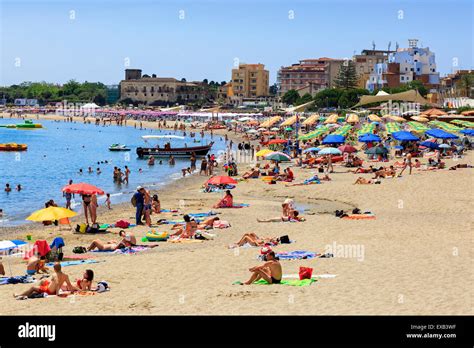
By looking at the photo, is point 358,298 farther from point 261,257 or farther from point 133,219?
point 133,219

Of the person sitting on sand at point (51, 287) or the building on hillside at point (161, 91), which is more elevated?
the building on hillside at point (161, 91)

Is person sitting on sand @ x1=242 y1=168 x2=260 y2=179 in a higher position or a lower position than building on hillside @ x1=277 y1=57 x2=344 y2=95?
lower

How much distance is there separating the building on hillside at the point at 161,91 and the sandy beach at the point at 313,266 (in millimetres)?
146605

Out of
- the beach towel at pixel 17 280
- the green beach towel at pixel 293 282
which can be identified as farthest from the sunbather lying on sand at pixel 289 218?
the beach towel at pixel 17 280

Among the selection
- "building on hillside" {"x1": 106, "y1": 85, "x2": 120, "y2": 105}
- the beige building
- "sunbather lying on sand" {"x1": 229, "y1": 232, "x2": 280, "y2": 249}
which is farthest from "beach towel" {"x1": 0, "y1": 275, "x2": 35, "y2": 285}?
"building on hillside" {"x1": 106, "y1": 85, "x2": 120, "y2": 105}

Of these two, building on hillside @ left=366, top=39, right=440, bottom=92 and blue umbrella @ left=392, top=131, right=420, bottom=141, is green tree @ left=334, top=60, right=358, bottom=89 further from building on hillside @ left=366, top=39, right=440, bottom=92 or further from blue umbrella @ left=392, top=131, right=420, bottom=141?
blue umbrella @ left=392, top=131, right=420, bottom=141

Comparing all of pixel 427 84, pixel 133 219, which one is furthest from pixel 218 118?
pixel 133 219

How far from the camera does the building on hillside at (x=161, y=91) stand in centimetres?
17062

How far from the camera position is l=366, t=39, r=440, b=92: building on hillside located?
129625 millimetres

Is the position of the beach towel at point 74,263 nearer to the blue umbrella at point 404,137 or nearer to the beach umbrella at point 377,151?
the beach umbrella at point 377,151

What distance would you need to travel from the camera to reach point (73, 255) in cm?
1661

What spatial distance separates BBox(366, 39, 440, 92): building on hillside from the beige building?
37570 millimetres

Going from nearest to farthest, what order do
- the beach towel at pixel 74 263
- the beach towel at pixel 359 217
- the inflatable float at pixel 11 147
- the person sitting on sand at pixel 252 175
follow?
the beach towel at pixel 74 263 < the beach towel at pixel 359 217 < the person sitting on sand at pixel 252 175 < the inflatable float at pixel 11 147
